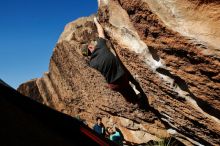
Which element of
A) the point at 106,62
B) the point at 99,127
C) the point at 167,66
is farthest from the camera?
the point at 99,127

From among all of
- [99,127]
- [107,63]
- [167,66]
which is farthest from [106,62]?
[99,127]


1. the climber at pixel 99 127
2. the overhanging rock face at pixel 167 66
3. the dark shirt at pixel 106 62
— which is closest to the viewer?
the overhanging rock face at pixel 167 66

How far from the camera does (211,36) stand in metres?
4.29

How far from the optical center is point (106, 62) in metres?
6.89

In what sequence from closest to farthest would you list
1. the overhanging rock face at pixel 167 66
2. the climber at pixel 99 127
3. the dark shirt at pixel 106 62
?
the overhanging rock face at pixel 167 66
the dark shirt at pixel 106 62
the climber at pixel 99 127

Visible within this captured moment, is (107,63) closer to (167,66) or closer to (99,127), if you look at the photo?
(167,66)

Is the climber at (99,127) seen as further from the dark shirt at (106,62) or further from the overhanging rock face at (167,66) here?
the dark shirt at (106,62)

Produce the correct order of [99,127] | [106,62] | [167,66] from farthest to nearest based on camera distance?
[99,127] → [106,62] → [167,66]

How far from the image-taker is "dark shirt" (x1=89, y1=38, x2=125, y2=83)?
22.4 ft

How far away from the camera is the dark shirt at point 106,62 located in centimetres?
684

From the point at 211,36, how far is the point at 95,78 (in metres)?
6.97

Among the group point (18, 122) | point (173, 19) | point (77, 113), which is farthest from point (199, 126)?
point (77, 113)

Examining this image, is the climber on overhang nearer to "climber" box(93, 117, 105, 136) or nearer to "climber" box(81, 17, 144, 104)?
"climber" box(81, 17, 144, 104)

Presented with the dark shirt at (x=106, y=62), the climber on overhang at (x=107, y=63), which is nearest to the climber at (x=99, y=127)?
the climber on overhang at (x=107, y=63)
